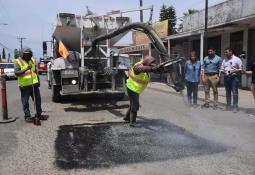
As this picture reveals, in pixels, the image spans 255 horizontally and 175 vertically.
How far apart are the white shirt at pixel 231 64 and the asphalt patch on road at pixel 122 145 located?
10.5 ft

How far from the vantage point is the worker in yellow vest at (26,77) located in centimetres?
801

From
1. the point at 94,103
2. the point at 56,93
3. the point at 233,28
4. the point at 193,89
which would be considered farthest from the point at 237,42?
the point at 56,93

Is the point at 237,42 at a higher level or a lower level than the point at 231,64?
higher

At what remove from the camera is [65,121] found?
323 inches

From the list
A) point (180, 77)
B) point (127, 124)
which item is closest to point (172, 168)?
point (180, 77)

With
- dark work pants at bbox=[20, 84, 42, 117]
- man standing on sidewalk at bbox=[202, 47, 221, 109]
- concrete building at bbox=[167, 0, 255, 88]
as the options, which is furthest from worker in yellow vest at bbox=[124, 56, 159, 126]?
concrete building at bbox=[167, 0, 255, 88]

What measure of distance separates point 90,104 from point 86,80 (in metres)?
1.07

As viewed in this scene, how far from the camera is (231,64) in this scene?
31.9ft

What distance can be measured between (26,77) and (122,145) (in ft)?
11.1

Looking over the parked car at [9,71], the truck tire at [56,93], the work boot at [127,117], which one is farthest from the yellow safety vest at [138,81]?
the parked car at [9,71]

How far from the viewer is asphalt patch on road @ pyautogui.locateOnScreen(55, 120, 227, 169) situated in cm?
512

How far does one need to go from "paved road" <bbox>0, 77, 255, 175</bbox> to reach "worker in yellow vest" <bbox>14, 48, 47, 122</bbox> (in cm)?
48

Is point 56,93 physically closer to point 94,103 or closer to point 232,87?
point 94,103

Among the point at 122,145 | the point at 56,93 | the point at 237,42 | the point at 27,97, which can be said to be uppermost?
the point at 237,42
